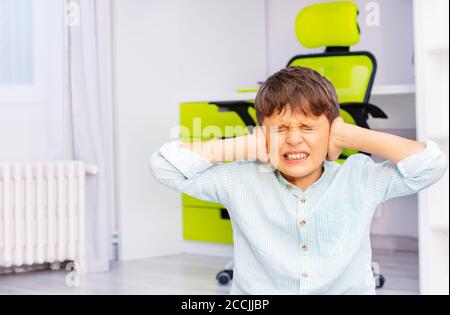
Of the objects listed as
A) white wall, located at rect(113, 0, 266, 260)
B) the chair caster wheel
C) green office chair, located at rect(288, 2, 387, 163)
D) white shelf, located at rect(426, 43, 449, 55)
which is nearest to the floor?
the chair caster wheel

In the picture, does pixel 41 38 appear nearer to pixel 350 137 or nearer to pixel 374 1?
pixel 374 1

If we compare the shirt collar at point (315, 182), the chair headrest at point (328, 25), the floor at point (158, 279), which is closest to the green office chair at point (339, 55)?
the chair headrest at point (328, 25)

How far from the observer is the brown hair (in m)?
0.94

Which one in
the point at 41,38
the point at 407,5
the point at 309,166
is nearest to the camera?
the point at 309,166

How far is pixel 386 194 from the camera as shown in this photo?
0.96 metres

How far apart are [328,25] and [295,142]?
145 cm

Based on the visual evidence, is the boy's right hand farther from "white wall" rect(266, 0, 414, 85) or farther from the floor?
"white wall" rect(266, 0, 414, 85)

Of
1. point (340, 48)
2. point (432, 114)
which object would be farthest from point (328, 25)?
point (432, 114)

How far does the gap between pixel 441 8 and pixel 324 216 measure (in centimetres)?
138

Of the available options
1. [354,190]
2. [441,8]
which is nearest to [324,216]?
[354,190]

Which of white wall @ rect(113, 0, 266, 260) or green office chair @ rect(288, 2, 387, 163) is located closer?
green office chair @ rect(288, 2, 387, 163)

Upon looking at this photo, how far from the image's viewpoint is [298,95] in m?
0.94

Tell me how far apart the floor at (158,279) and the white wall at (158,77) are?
169 mm

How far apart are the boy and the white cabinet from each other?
48.8 inches
